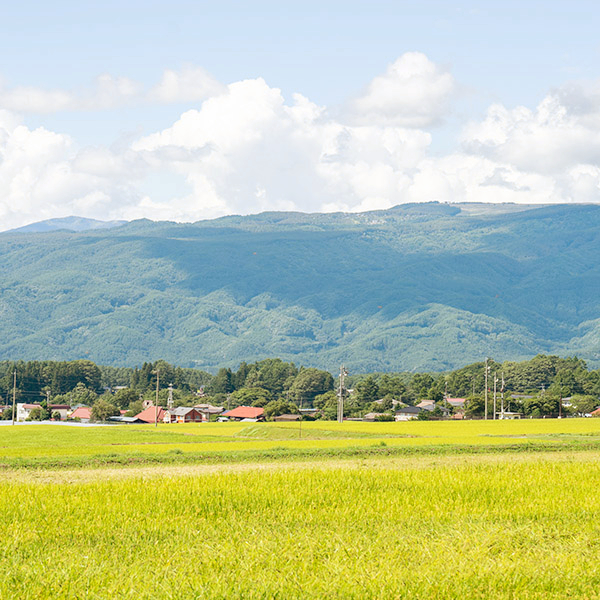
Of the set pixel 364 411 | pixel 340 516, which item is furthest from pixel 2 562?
pixel 364 411

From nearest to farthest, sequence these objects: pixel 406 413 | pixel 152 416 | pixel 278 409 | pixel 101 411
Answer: pixel 278 409 < pixel 101 411 < pixel 152 416 < pixel 406 413

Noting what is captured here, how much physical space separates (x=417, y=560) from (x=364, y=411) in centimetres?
16973

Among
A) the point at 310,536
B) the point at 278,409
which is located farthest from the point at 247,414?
the point at 310,536

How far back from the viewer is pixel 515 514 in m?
18.2

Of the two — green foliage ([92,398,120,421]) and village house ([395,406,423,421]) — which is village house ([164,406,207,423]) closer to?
green foliage ([92,398,120,421])

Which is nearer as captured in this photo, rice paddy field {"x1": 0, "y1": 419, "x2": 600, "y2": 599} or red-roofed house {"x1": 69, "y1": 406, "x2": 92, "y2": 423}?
rice paddy field {"x1": 0, "y1": 419, "x2": 600, "y2": 599}

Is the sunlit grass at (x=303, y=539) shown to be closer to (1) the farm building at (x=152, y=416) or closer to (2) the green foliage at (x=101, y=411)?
(2) the green foliage at (x=101, y=411)

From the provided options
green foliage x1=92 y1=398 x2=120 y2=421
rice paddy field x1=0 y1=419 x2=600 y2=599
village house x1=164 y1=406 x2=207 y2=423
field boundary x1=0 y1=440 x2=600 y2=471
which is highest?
rice paddy field x1=0 y1=419 x2=600 y2=599

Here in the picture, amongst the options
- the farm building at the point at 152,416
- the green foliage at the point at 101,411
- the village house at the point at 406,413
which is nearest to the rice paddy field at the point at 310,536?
the village house at the point at 406,413

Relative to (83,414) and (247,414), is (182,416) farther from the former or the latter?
(83,414)

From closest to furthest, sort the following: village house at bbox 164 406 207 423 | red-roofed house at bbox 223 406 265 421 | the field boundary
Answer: the field boundary
red-roofed house at bbox 223 406 265 421
village house at bbox 164 406 207 423

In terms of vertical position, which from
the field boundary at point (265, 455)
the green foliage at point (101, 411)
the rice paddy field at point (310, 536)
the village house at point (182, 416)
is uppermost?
the rice paddy field at point (310, 536)

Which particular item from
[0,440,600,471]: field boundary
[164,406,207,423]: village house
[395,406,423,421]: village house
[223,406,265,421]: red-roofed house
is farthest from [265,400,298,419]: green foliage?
[0,440,600,471]: field boundary

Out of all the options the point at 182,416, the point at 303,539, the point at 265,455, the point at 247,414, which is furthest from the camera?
the point at 182,416
